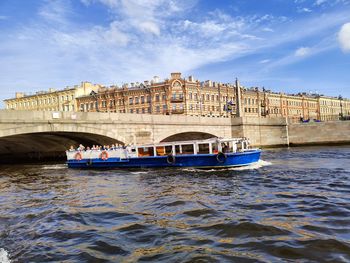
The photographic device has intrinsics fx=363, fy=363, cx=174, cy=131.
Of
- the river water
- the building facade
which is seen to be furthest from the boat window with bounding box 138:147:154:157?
the building facade

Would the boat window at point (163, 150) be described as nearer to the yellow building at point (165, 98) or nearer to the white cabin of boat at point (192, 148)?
the white cabin of boat at point (192, 148)

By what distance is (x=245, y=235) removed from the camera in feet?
27.0

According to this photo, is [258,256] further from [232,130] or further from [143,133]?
[232,130]

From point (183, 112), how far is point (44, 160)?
3407cm

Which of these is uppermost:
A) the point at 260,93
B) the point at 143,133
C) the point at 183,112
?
the point at 260,93

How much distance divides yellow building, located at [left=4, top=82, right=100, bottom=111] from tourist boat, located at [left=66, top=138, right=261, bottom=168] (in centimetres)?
5353

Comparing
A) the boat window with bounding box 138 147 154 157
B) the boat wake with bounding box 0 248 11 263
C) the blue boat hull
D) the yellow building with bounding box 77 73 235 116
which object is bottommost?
the boat wake with bounding box 0 248 11 263

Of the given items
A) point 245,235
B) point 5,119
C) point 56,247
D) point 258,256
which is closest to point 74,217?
point 56,247

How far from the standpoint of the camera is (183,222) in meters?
9.61

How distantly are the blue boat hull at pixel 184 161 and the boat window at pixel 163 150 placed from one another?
551 millimetres

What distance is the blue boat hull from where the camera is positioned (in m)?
22.8

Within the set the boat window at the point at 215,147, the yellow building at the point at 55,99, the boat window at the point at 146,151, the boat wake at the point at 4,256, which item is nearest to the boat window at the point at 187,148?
the boat window at the point at 215,147

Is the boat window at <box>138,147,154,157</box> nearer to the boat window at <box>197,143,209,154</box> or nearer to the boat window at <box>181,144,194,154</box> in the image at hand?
the boat window at <box>181,144,194,154</box>

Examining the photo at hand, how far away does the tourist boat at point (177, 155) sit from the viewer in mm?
23000
